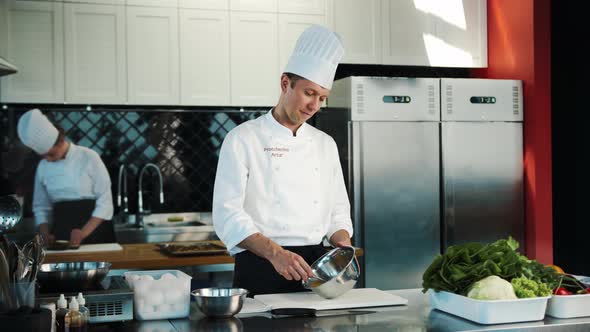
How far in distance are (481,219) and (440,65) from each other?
3.84 ft

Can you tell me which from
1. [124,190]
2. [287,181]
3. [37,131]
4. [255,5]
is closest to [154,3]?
[255,5]

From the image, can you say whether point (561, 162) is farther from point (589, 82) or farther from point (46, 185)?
point (46, 185)

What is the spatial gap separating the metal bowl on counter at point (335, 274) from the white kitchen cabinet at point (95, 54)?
279cm

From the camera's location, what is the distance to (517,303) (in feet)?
6.61

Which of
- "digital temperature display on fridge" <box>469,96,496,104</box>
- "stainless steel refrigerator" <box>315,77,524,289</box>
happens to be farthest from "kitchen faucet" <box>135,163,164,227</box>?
"digital temperature display on fridge" <box>469,96,496,104</box>

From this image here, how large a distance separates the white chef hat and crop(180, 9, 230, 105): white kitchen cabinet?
0.92 metres

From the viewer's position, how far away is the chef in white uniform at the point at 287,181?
8.77 ft

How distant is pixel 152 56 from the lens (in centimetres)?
487

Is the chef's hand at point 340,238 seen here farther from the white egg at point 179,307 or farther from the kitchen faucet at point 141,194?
the kitchen faucet at point 141,194

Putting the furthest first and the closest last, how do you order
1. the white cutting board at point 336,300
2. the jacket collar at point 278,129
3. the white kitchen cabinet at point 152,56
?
the white kitchen cabinet at point 152,56
the jacket collar at point 278,129
the white cutting board at point 336,300

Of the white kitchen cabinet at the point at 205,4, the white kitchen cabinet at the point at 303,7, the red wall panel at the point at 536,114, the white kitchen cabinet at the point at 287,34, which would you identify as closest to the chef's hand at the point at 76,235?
the white kitchen cabinet at the point at 205,4

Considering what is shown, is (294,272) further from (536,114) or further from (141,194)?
(536,114)

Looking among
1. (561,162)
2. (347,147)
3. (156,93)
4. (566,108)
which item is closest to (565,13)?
(566,108)

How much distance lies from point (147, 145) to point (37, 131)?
748 mm
